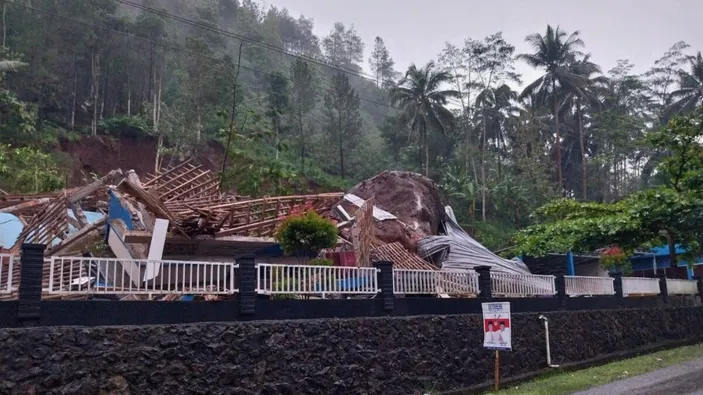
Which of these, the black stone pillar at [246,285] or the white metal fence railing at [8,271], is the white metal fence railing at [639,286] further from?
the white metal fence railing at [8,271]

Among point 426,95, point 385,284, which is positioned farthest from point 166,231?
point 426,95

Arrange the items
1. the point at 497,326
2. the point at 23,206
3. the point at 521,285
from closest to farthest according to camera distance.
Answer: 1. the point at 497,326
2. the point at 521,285
3. the point at 23,206

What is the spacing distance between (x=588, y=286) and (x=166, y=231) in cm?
1085

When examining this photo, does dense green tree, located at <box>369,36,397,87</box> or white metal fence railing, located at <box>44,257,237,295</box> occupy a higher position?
dense green tree, located at <box>369,36,397,87</box>

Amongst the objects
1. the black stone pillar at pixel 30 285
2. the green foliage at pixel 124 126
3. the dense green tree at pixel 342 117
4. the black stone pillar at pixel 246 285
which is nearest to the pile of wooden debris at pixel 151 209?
the black stone pillar at pixel 246 285

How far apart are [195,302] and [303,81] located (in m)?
38.2

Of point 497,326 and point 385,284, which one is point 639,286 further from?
point 385,284

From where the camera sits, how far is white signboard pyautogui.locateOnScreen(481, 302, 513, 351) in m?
10.5

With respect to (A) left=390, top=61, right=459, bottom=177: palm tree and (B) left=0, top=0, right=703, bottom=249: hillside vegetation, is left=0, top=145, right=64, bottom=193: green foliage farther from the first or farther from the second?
(A) left=390, top=61, right=459, bottom=177: palm tree

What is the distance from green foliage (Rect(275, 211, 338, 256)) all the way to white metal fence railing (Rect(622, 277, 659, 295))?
33.3 feet

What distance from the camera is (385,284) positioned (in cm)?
1101

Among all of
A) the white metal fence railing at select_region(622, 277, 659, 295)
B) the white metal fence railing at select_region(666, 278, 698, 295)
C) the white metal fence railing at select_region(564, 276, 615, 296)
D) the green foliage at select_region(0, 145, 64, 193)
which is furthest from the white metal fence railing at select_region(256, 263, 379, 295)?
the green foliage at select_region(0, 145, 64, 193)

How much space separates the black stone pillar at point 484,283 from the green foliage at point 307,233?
3.25 m

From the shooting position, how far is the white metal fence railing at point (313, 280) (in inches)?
367
